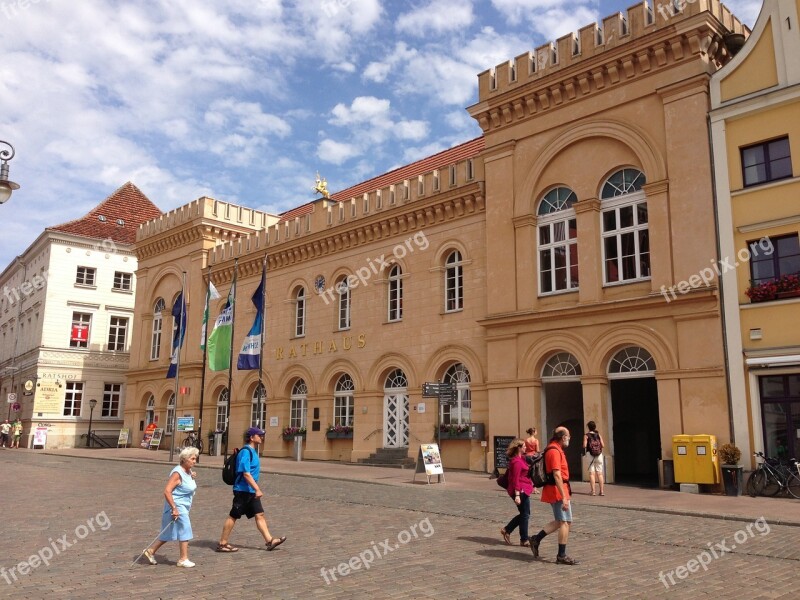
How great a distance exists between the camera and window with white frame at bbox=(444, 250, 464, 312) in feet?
80.4

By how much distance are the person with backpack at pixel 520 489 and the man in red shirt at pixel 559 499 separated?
652 millimetres

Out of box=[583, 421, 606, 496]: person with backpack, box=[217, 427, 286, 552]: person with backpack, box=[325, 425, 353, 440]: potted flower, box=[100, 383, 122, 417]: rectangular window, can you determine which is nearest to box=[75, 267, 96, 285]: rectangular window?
box=[100, 383, 122, 417]: rectangular window

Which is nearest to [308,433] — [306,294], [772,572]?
[306,294]

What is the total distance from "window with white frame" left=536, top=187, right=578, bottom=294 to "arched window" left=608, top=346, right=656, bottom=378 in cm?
239

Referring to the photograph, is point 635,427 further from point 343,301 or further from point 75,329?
point 75,329

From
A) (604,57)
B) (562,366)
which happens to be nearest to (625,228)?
(562,366)

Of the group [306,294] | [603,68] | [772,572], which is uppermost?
[603,68]

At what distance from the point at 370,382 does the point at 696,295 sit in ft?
41.0

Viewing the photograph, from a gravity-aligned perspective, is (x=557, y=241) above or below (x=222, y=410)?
above

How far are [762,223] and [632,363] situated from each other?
476 cm

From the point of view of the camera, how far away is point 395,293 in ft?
89.0

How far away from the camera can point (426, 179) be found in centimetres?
2603

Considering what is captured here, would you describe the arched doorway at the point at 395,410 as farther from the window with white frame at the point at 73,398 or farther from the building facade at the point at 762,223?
the window with white frame at the point at 73,398

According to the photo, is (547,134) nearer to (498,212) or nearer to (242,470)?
(498,212)
